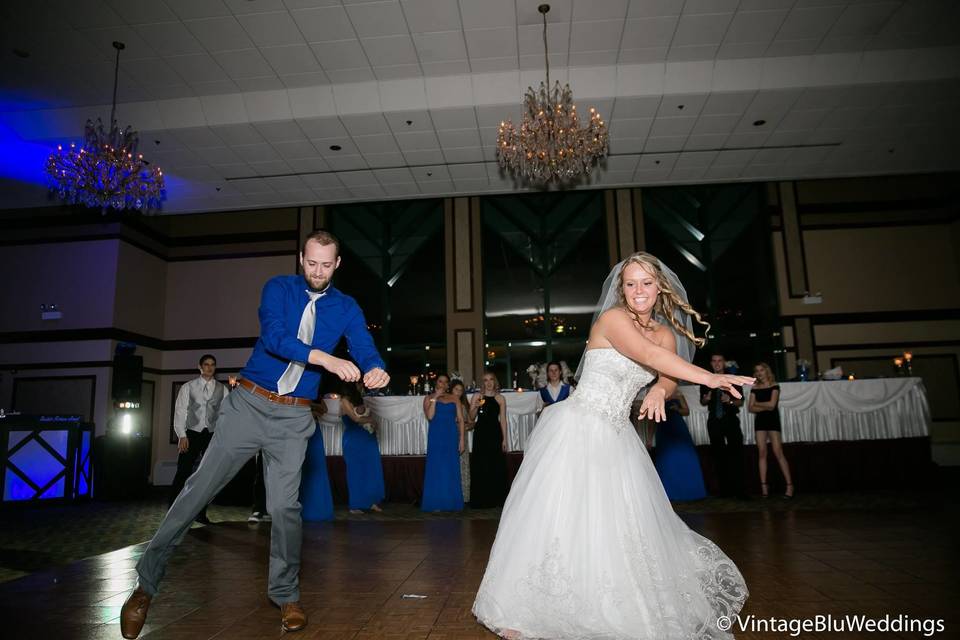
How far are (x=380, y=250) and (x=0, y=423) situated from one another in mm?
6508

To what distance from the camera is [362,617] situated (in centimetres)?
236

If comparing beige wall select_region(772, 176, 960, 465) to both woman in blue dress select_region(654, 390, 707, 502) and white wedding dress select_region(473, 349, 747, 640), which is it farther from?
white wedding dress select_region(473, 349, 747, 640)

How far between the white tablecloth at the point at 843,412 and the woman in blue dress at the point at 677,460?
610mm

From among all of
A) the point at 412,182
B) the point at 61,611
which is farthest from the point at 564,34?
the point at 61,611

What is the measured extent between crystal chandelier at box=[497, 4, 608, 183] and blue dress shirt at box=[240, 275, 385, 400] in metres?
4.60

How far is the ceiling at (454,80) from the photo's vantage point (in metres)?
6.09

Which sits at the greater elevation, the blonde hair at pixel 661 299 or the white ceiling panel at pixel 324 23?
the white ceiling panel at pixel 324 23

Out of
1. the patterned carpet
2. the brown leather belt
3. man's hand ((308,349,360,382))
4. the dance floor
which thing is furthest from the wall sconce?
man's hand ((308,349,360,382))

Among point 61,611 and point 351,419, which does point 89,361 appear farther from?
point 61,611

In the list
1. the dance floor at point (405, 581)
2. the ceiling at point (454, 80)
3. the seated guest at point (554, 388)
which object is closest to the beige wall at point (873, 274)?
the ceiling at point (454, 80)

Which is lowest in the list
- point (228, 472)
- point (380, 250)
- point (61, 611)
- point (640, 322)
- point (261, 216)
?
point (61, 611)

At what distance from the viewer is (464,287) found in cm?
1046

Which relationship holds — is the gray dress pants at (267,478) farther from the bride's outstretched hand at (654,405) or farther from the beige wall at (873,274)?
the beige wall at (873,274)

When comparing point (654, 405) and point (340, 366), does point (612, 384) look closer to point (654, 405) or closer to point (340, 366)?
point (654, 405)
